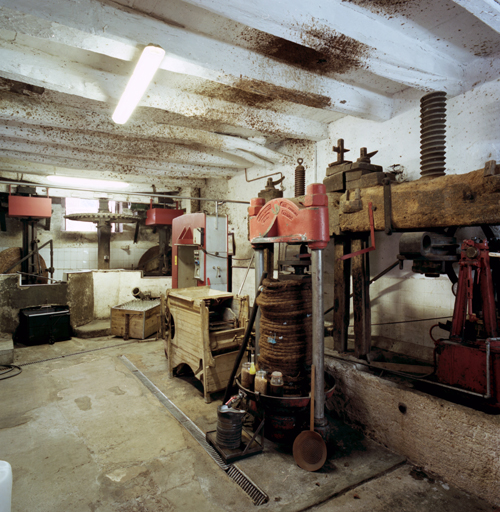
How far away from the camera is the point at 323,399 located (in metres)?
2.74

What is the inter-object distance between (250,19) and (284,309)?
2267 millimetres

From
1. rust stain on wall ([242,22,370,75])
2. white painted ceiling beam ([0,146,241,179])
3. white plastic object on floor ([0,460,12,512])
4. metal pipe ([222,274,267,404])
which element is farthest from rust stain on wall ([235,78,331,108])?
white painted ceiling beam ([0,146,241,179])

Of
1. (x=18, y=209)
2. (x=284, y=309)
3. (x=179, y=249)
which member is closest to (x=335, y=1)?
(x=284, y=309)

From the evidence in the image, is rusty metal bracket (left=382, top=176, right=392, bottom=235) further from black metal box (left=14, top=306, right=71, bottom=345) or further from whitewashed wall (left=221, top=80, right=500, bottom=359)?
black metal box (left=14, top=306, right=71, bottom=345)

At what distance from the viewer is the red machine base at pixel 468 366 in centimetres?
226

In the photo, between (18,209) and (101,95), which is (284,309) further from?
(18,209)

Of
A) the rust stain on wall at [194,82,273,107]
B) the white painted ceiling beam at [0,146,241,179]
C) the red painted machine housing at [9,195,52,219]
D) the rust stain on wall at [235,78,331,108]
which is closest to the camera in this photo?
the rust stain on wall at [235,78,331,108]

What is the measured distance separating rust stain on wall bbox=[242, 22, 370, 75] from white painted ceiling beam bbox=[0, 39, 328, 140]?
1.15 meters

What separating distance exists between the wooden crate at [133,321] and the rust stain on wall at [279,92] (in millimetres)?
4530

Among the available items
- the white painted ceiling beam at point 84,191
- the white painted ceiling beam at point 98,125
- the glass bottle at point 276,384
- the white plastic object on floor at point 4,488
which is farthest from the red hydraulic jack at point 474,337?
the white painted ceiling beam at point 84,191

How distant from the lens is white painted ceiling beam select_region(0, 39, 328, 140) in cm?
316

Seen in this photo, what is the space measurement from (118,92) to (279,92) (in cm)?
180

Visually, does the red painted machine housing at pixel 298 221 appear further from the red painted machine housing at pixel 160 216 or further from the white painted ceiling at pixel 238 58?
the red painted machine housing at pixel 160 216

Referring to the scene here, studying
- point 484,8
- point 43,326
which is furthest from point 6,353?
point 484,8
